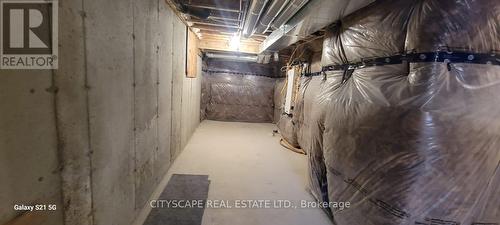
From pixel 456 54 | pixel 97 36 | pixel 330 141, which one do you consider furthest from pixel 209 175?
pixel 456 54

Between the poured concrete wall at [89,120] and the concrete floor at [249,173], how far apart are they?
743 mm

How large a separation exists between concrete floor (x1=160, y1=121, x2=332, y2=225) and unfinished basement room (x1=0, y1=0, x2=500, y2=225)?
27 mm

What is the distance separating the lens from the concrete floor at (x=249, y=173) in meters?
2.02

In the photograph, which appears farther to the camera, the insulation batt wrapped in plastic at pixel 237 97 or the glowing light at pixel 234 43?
the insulation batt wrapped in plastic at pixel 237 97

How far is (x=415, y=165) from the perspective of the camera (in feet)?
4.23

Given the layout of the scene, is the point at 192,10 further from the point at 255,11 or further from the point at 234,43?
the point at 234,43

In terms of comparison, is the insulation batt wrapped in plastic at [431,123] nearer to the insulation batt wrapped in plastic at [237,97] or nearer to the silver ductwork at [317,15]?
the silver ductwork at [317,15]

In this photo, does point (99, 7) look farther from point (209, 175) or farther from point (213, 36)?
point (213, 36)

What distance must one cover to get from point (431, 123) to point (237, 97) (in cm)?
557

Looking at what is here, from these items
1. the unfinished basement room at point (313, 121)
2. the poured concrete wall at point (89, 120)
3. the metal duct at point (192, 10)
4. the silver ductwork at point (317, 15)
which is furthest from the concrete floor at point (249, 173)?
the metal duct at point (192, 10)

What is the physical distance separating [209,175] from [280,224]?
3.72 feet

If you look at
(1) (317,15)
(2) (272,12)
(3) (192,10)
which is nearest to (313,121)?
(1) (317,15)

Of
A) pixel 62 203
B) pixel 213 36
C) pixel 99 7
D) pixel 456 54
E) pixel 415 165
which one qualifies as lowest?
pixel 62 203

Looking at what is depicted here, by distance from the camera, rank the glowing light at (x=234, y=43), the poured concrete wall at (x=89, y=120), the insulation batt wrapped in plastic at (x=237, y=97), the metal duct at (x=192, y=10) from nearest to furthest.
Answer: the poured concrete wall at (x=89, y=120) < the metal duct at (x=192, y=10) < the glowing light at (x=234, y=43) < the insulation batt wrapped in plastic at (x=237, y=97)
